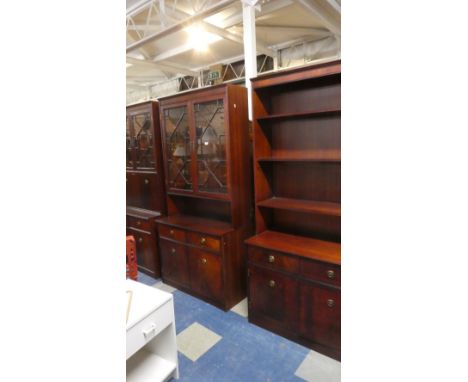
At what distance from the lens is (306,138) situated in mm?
2225

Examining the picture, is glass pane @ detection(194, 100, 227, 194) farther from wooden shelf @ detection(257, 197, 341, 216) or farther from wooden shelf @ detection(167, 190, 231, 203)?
wooden shelf @ detection(257, 197, 341, 216)

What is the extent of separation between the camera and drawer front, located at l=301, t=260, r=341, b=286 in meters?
1.78

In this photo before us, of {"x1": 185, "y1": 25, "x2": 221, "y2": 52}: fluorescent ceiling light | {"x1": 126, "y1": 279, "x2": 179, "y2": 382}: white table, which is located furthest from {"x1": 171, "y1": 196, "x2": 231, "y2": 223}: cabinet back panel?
{"x1": 185, "y1": 25, "x2": 221, "y2": 52}: fluorescent ceiling light

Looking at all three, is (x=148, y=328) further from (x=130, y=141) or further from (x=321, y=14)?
(x=321, y=14)

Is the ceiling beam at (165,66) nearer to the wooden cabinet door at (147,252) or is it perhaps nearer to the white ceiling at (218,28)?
the white ceiling at (218,28)

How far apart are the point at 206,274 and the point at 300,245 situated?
3.03 ft

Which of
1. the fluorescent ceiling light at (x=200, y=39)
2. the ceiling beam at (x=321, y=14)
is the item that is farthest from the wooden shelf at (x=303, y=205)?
the fluorescent ceiling light at (x=200, y=39)

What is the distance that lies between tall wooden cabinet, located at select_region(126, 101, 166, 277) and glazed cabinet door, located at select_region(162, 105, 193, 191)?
0.71ft

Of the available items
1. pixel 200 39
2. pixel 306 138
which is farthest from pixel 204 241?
pixel 200 39

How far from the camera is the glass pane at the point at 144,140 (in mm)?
3098

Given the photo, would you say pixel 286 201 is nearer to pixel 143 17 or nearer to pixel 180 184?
pixel 180 184

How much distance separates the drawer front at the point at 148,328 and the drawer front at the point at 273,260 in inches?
29.3
